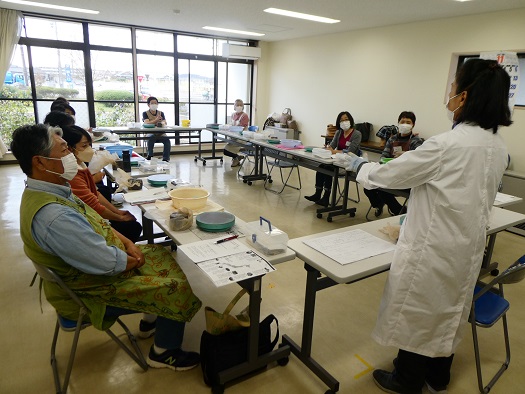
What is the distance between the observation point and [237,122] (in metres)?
7.32

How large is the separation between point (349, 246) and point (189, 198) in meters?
0.97

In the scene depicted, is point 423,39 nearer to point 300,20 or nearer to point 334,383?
point 300,20

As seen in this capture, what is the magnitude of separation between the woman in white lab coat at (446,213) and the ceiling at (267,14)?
371cm

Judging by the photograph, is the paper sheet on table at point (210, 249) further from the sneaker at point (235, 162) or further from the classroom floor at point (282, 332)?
the sneaker at point (235, 162)

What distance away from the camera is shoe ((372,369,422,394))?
1.76 m

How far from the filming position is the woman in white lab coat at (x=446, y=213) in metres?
1.40

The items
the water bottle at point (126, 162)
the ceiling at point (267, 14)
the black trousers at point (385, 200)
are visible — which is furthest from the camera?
the ceiling at point (267, 14)

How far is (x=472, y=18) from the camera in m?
4.86

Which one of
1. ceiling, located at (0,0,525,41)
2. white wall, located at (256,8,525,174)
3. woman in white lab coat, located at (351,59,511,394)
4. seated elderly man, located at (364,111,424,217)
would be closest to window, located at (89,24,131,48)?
ceiling, located at (0,0,525,41)

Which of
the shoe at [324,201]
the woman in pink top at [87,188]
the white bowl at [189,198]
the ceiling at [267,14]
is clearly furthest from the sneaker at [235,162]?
the white bowl at [189,198]

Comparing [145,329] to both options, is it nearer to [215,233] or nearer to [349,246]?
[215,233]

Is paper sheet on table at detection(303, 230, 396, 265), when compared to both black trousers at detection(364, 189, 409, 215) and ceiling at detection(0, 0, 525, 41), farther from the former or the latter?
ceiling at detection(0, 0, 525, 41)

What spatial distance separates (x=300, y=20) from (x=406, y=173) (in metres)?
5.23

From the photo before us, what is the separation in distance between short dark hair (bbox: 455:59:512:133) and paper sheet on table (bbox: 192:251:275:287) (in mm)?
1041
